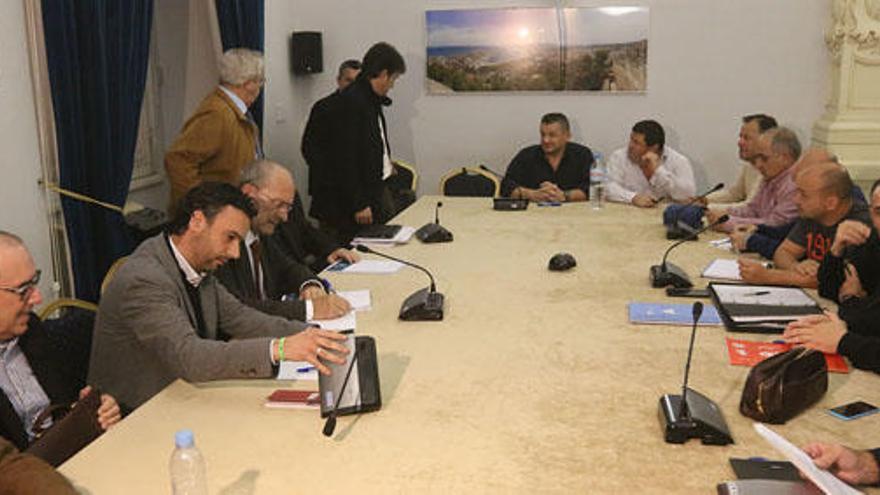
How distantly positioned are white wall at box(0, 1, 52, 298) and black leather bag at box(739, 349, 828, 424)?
2.98 meters

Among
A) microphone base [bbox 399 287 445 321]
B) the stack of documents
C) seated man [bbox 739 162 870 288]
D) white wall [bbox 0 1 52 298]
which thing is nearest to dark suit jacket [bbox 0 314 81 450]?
microphone base [bbox 399 287 445 321]

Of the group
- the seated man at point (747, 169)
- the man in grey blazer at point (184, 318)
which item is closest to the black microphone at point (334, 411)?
the man in grey blazer at point (184, 318)

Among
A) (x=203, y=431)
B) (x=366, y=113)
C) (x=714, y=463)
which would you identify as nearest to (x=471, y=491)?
(x=714, y=463)

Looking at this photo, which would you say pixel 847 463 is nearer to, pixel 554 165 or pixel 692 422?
pixel 692 422

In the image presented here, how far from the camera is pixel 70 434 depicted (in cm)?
197

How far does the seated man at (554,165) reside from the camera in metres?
5.66

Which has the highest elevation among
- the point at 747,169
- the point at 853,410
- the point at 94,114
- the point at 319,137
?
the point at 94,114

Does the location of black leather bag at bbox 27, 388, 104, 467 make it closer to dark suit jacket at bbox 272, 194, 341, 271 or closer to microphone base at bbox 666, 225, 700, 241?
dark suit jacket at bbox 272, 194, 341, 271

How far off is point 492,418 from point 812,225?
2113 mm

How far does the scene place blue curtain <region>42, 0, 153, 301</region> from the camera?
3760mm

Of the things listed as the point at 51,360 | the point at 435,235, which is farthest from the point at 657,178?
the point at 51,360

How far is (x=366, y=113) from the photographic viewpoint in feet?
16.6

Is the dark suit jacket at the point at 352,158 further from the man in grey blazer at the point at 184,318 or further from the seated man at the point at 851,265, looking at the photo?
the seated man at the point at 851,265

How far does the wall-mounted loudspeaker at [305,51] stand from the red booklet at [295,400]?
4.74 metres
